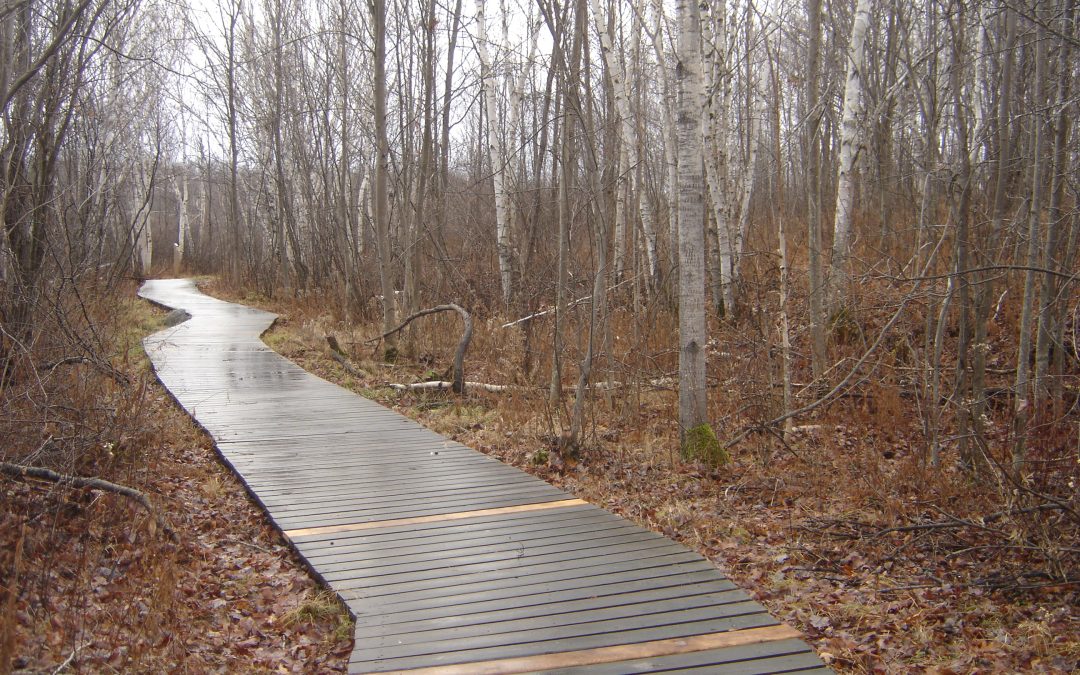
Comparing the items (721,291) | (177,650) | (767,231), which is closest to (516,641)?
(177,650)

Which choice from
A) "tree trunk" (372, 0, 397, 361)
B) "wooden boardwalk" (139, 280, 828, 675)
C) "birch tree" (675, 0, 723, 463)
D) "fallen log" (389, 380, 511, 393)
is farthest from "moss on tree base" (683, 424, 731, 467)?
"tree trunk" (372, 0, 397, 361)

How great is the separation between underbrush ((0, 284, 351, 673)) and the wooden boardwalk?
241 millimetres

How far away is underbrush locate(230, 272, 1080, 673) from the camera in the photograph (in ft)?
12.8

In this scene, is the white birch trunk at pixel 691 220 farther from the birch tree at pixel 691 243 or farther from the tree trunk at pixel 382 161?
the tree trunk at pixel 382 161

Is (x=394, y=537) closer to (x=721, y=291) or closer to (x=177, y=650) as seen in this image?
(x=177, y=650)

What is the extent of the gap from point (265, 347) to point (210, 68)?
13813 millimetres

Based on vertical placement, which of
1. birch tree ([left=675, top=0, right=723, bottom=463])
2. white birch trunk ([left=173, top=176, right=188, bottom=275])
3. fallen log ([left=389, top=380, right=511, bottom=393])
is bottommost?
fallen log ([left=389, top=380, right=511, bottom=393])

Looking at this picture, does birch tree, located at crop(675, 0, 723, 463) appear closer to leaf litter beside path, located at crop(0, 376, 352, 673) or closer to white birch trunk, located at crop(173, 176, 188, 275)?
leaf litter beside path, located at crop(0, 376, 352, 673)

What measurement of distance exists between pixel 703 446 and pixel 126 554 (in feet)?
12.8

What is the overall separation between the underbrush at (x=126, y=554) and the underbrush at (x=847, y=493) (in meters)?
2.26

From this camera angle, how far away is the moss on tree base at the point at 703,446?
20.5 ft

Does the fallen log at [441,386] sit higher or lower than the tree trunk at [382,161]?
lower

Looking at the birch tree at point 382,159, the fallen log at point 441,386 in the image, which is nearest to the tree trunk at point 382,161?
the birch tree at point 382,159

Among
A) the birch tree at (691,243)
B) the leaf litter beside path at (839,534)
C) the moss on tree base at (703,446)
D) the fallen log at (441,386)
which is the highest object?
the birch tree at (691,243)
